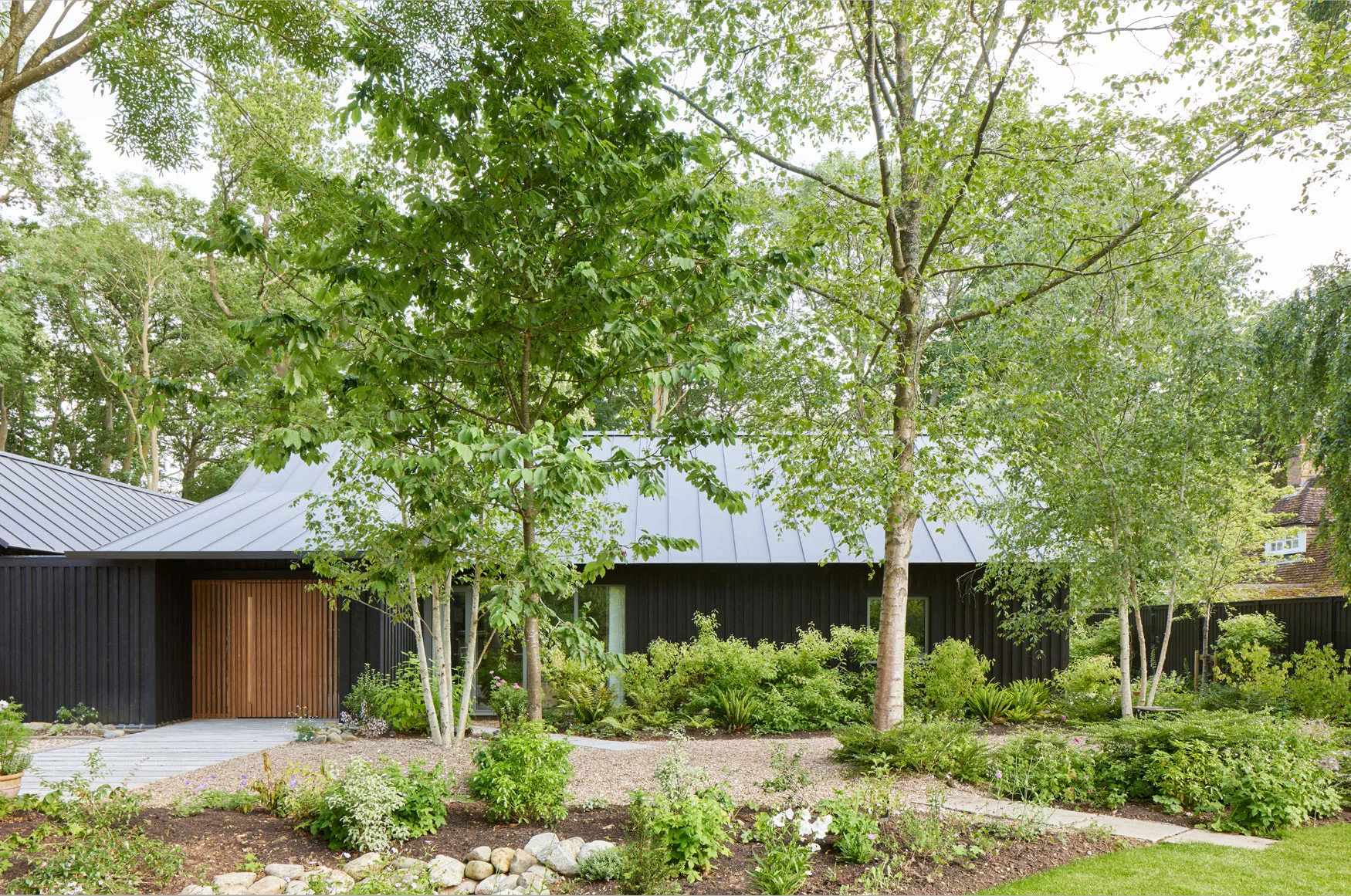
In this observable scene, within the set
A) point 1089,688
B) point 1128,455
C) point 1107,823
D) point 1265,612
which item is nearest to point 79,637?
point 1107,823

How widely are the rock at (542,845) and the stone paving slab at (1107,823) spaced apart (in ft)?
8.50

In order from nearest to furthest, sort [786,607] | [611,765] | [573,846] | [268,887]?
[268,887] < [573,846] < [611,765] < [786,607]

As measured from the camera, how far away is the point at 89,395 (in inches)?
985

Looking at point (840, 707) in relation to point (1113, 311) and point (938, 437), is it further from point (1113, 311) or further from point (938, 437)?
point (1113, 311)

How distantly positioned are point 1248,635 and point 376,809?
505 inches

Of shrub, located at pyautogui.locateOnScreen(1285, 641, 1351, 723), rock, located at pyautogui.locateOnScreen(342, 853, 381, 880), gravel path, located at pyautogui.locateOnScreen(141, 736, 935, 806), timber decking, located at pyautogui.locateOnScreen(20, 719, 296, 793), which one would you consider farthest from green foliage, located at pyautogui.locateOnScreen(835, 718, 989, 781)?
shrub, located at pyautogui.locateOnScreen(1285, 641, 1351, 723)

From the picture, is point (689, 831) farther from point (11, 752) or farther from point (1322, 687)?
point (1322, 687)

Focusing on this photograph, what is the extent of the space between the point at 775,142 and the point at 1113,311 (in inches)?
154

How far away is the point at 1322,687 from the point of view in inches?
393

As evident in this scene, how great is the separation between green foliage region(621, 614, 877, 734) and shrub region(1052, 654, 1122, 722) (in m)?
2.51

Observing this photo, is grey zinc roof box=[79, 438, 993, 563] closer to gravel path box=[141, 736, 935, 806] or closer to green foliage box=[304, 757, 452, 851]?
gravel path box=[141, 736, 935, 806]

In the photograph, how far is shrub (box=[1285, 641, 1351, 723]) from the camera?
982 cm

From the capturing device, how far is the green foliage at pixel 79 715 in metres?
10.4

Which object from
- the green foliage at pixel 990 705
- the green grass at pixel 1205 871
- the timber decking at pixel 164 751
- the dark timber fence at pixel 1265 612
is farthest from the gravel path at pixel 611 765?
the dark timber fence at pixel 1265 612
